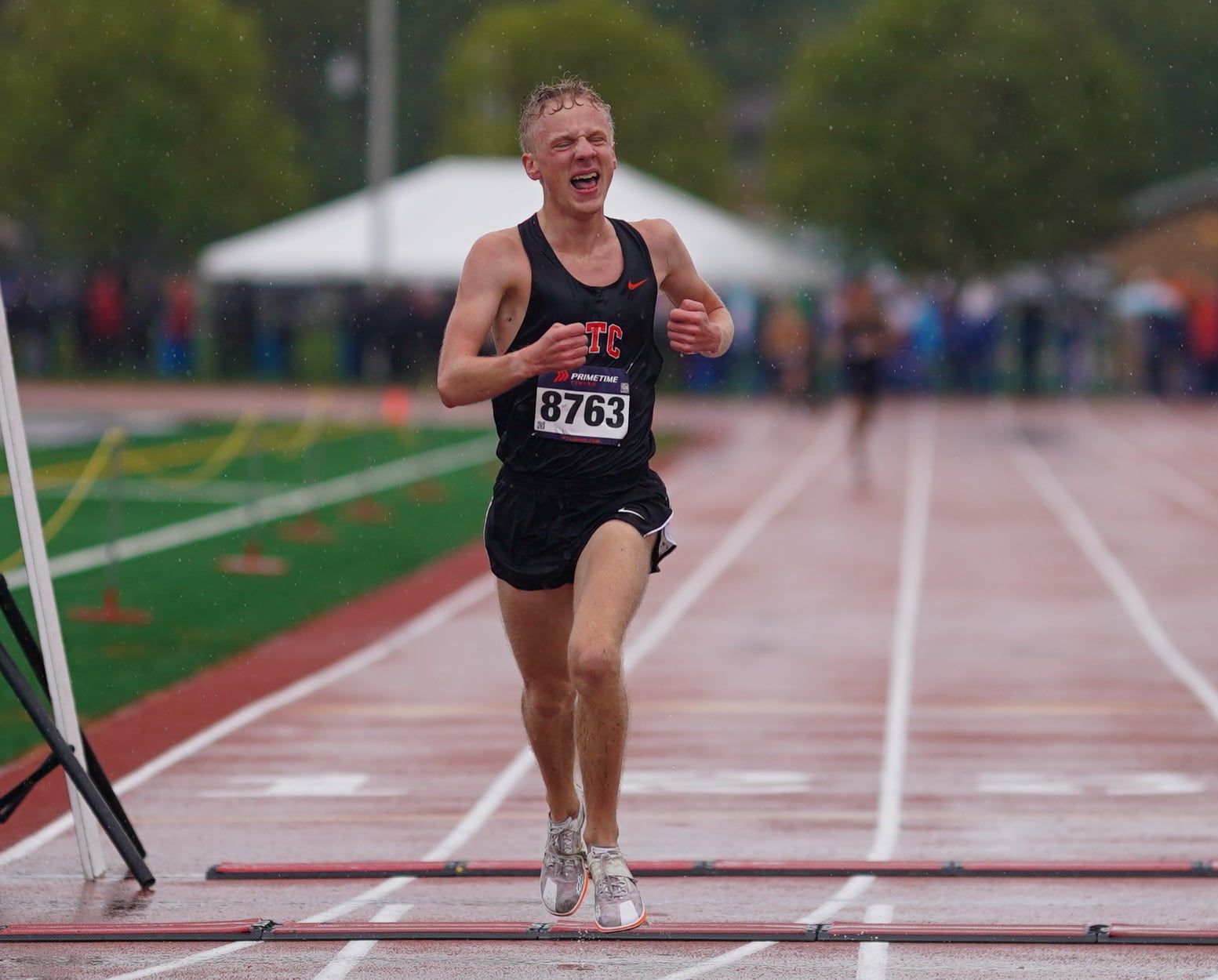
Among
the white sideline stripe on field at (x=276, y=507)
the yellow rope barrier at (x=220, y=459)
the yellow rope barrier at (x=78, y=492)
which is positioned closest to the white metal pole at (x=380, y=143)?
the yellow rope barrier at (x=220, y=459)

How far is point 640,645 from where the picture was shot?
13414 millimetres

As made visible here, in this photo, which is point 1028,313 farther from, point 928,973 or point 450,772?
point 928,973

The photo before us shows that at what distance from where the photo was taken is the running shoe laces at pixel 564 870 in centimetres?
637

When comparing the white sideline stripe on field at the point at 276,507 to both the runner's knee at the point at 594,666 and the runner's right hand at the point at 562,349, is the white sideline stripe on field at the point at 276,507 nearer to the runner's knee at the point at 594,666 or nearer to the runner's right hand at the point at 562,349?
the runner's knee at the point at 594,666

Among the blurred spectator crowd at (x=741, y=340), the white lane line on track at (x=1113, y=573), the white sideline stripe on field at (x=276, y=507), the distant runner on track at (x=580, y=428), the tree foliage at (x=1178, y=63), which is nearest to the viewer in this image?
the distant runner on track at (x=580, y=428)

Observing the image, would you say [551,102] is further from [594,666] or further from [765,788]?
[765,788]

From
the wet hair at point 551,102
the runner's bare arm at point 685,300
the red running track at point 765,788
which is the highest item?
the wet hair at point 551,102

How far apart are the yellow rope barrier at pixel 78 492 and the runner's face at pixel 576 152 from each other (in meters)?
8.18

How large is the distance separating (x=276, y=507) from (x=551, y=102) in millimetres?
15693

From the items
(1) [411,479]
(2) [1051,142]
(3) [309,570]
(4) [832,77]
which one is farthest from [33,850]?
(4) [832,77]

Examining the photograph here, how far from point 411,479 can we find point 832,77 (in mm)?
38571

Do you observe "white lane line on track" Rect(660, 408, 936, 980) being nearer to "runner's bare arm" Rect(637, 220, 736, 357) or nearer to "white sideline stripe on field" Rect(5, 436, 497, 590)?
"runner's bare arm" Rect(637, 220, 736, 357)

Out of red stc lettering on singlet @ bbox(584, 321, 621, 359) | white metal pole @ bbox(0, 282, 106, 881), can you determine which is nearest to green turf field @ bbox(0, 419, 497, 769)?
white metal pole @ bbox(0, 282, 106, 881)

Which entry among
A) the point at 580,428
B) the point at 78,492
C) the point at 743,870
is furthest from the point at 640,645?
the point at 78,492
